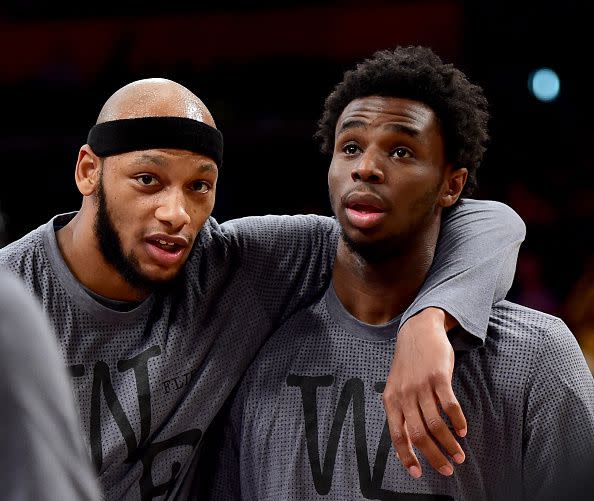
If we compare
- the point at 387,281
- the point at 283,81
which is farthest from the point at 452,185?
the point at 283,81

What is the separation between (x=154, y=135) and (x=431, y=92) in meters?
0.64

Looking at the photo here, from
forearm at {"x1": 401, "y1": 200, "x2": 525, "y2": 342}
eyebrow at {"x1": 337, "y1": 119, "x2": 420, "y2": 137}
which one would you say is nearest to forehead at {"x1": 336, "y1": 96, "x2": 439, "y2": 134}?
eyebrow at {"x1": 337, "y1": 119, "x2": 420, "y2": 137}

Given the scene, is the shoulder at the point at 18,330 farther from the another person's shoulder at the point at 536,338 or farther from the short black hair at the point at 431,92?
the short black hair at the point at 431,92

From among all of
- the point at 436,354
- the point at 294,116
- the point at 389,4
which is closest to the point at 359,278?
the point at 436,354

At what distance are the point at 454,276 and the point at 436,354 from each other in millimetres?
314

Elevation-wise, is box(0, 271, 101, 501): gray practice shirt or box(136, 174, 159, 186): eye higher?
box(136, 174, 159, 186): eye

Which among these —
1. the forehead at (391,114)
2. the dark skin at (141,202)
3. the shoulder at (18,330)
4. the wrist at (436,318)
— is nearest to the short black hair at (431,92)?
the forehead at (391,114)

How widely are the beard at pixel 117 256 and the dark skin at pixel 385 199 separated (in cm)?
44

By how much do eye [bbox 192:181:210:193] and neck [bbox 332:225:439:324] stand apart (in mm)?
340

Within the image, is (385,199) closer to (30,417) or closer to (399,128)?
(399,128)

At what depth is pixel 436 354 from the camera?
5.89ft

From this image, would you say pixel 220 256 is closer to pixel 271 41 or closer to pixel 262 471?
pixel 262 471

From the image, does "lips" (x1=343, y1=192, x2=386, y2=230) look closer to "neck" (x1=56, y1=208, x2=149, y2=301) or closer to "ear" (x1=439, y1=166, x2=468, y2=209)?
"ear" (x1=439, y1=166, x2=468, y2=209)

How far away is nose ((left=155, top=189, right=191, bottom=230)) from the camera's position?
2045mm
